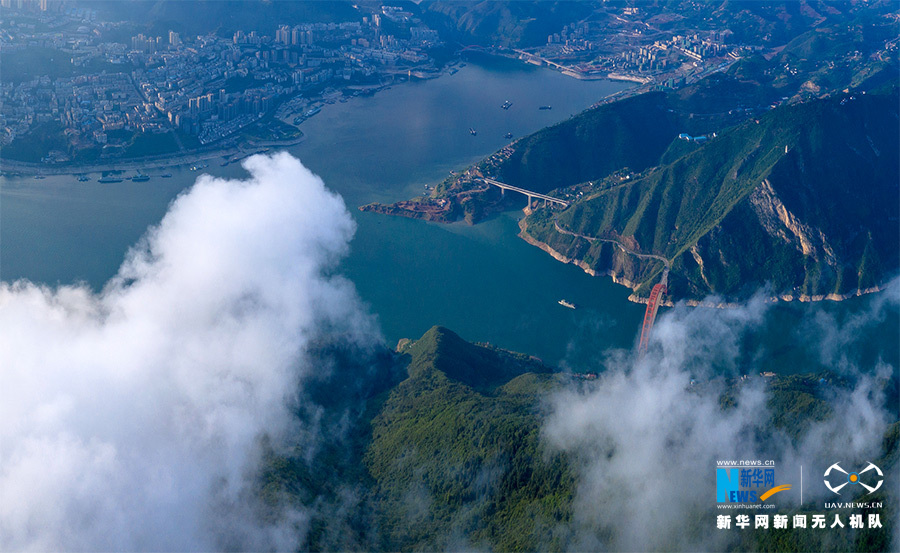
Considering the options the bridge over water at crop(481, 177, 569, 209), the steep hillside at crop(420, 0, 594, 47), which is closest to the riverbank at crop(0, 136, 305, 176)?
the bridge over water at crop(481, 177, 569, 209)

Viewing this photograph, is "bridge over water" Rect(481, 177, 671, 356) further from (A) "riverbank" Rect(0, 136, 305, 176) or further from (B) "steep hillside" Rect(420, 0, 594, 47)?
(B) "steep hillside" Rect(420, 0, 594, 47)

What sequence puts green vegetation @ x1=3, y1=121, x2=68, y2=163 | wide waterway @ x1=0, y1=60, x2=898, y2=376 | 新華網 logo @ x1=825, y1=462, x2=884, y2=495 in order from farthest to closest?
green vegetation @ x1=3, y1=121, x2=68, y2=163 → wide waterway @ x1=0, y1=60, x2=898, y2=376 → 新華網 logo @ x1=825, y1=462, x2=884, y2=495

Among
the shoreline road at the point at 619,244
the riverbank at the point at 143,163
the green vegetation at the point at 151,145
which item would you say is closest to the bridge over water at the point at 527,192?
the shoreline road at the point at 619,244

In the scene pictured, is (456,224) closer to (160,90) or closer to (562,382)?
(562,382)

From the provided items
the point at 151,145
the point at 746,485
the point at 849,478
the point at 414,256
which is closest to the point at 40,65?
the point at 151,145

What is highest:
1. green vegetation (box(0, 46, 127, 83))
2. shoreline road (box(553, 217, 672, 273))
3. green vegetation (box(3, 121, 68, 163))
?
green vegetation (box(0, 46, 127, 83))

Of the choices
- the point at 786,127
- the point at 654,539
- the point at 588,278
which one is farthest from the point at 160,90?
the point at 654,539

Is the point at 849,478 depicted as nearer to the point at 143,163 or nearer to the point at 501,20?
the point at 143,163

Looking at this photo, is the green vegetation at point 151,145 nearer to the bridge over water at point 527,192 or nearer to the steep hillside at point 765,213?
the bridge over water at point 527,192
